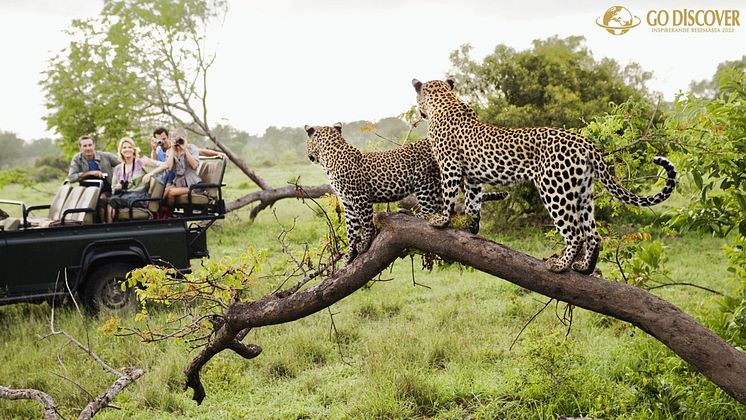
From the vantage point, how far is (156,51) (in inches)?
618

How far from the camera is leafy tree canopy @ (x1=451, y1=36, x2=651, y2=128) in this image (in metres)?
12.5

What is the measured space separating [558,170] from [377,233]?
1.21 m

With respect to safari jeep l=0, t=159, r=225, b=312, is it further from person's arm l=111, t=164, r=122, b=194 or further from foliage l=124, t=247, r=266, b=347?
foliage l=124, t=247, r=266, b=347

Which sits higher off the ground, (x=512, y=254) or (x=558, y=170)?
(x=558, y=170)

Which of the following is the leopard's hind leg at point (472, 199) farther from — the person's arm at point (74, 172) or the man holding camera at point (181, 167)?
the person's arm at point (74, 172)

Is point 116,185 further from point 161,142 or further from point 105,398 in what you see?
point 105,398

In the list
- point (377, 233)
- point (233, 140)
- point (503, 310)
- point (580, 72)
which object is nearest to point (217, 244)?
point (503, 310)

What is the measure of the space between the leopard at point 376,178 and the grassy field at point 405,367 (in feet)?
4.20

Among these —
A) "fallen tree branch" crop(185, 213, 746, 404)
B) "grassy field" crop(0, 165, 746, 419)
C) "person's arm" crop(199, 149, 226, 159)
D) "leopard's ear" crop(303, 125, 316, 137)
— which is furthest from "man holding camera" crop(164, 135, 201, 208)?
"fallen tree branch" crop(185, 213, 746, 404)

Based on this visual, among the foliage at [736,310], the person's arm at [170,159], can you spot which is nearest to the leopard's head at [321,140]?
the foliage at [736,310]

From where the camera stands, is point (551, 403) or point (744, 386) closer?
point (744, 386)

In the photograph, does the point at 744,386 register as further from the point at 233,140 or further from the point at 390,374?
the point at 233,140

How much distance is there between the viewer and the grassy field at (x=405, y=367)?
6.01 metres

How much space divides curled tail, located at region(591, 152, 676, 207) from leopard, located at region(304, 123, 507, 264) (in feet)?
2.12
